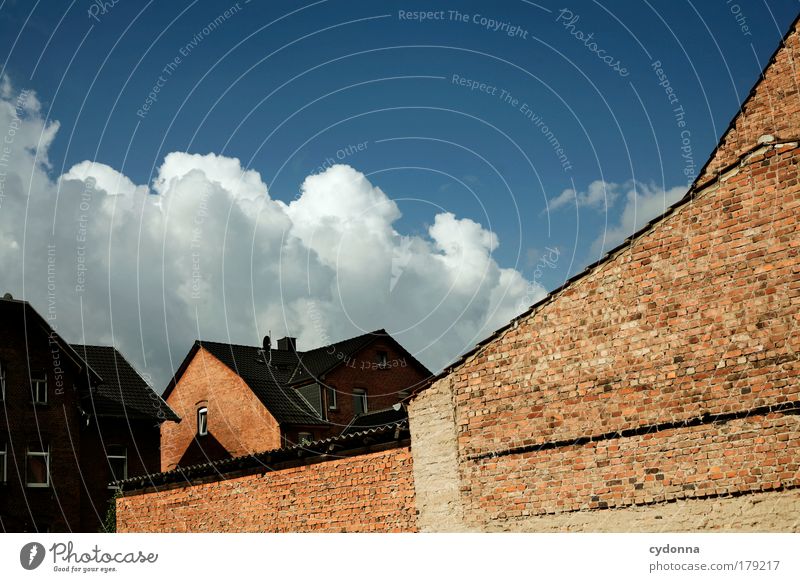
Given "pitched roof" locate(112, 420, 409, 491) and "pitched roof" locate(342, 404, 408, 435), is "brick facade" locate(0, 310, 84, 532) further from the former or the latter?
"pitched roof" locate(342, 404, 408, 435)

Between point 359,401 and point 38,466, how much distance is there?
20.7 m

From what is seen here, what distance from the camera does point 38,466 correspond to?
95.9 ft

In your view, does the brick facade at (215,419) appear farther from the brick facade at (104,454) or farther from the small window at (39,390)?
the small window at (39,390)

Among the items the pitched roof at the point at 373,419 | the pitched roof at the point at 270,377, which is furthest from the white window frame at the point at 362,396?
the pitched roof at the point at 270,377

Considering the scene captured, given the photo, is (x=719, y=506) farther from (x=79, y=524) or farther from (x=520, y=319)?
(x=79, y=524)

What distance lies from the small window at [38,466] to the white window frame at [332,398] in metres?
A: 17.9

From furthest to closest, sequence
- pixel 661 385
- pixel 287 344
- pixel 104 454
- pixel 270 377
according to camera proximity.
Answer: pixel 287 344 → pixel 270 377 → pixel 104 454 → pixel 661 385

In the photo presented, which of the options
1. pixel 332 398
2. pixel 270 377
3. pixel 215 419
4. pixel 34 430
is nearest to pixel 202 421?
pixel 215 419

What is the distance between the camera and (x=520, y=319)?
47.0 feet

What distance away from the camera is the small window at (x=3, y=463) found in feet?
92.6

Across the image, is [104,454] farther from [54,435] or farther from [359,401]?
[359,401]

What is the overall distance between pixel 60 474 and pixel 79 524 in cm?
195

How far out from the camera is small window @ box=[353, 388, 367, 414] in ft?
153
